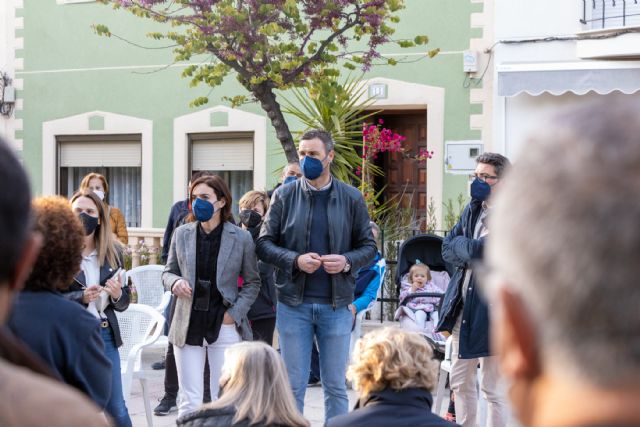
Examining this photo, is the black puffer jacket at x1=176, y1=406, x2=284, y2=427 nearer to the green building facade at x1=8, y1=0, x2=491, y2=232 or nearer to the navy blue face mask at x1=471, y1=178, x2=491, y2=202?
the navy blue face mask at x1=471, y1=178, x2=491, y2=202

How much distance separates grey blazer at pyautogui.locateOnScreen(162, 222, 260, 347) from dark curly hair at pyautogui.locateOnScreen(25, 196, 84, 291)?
2.27 metres

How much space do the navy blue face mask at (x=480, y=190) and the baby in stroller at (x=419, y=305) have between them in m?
2.49

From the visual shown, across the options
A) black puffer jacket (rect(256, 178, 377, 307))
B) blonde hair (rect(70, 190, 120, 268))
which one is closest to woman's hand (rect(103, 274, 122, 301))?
blonde hair (rect(70, 190, 120, 268))

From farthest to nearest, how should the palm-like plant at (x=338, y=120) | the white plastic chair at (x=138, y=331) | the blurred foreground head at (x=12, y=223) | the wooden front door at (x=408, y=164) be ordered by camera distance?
the wooden front door at (x=408, y=164) → the palm-like plant at (x=338, y=120) → the white plastic chair at (x=138, y=331) → the blurred foreground head at (x=12, y=223)

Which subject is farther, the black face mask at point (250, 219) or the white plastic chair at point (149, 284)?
the white plastic chair at point (149, 284)

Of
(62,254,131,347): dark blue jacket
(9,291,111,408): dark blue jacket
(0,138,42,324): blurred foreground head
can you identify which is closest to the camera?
(0,138,42,324): blurred foreground head

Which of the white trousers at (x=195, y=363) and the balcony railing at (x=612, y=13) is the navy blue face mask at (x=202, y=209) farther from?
the balcony railing at (x=612, y=13)

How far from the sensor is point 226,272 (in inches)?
246

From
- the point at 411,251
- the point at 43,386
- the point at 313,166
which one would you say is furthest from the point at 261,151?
the point at 43,386

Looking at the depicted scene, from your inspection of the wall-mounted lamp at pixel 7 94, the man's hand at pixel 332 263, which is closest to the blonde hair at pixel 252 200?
the man's hand at pixel 332 263

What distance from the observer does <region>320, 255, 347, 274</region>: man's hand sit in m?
5.88

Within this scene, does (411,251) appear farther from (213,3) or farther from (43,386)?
(43,386)

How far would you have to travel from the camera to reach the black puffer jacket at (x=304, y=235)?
19.7 ft

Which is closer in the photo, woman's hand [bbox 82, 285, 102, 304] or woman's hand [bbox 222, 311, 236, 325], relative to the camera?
woman's hand [bbox 82, 285, 102, 304]
